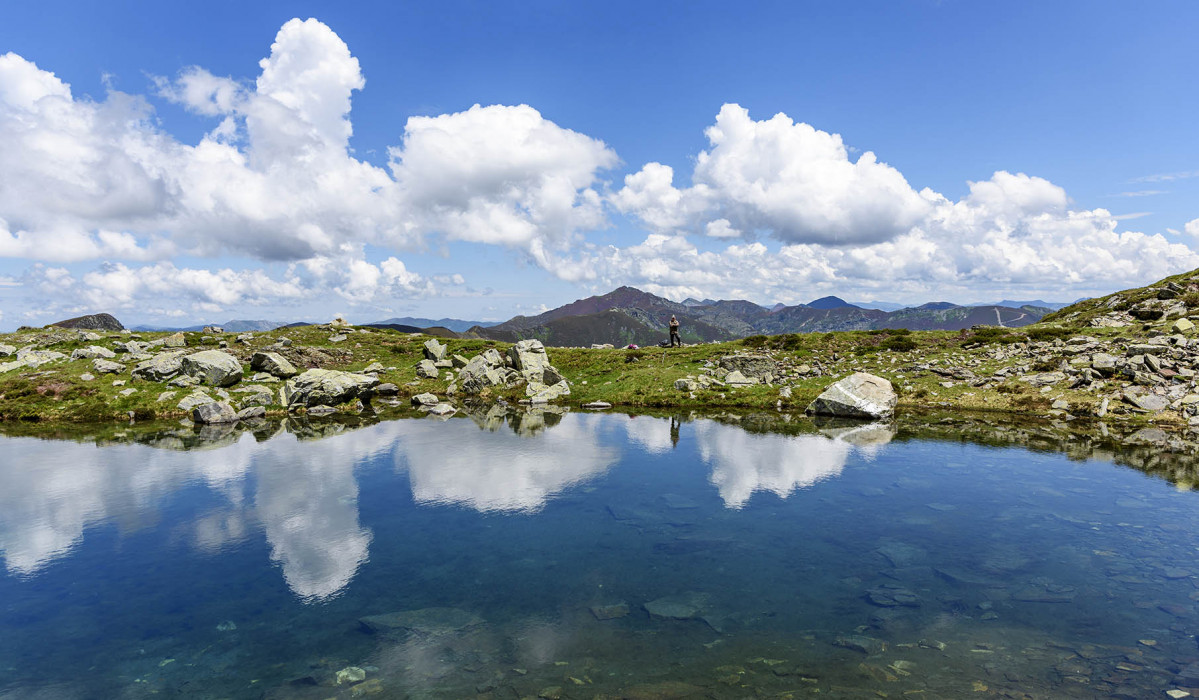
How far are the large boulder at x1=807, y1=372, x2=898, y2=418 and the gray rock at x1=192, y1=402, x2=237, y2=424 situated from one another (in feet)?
205

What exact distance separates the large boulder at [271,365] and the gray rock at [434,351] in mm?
18425

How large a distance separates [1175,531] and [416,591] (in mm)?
34579

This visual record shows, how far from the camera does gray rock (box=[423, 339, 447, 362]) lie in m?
77.5

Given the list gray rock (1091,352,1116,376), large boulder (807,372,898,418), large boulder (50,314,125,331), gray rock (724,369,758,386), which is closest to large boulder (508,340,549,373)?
gray rock (724,369,758,386)

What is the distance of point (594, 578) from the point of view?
2019 centimetres

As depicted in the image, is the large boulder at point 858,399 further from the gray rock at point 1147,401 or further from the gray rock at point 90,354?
the gray rock at point 90,354

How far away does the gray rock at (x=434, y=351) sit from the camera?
77.5m

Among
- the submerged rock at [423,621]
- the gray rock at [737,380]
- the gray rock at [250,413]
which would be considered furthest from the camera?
the gray rock at [737,380]

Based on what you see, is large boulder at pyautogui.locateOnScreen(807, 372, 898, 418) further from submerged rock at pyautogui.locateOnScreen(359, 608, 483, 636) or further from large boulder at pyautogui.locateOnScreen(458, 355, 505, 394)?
submerged rock at pyautogui.locateOnScreen(359, 608, 483, 636)

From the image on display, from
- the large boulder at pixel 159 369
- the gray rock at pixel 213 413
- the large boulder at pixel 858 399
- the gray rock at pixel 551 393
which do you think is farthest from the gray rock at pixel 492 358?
the large boulder at pixel 858 399

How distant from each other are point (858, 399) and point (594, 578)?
43632mm

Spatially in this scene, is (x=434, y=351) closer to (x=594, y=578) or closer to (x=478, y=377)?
(x=478, y=377)

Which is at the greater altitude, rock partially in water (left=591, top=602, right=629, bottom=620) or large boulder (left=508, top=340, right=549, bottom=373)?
large boulder (left=508, top=340, right=549, bottom=373)

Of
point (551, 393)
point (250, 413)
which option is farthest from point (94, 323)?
point (551, 393)
